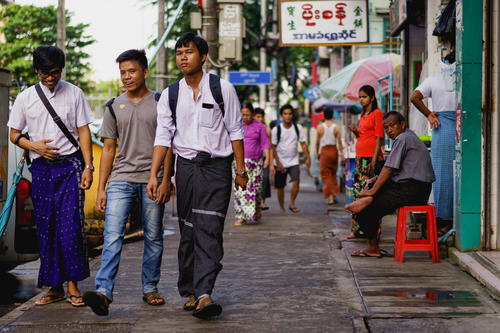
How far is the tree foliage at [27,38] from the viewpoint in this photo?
30.6 m

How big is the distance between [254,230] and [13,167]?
4.19 metres

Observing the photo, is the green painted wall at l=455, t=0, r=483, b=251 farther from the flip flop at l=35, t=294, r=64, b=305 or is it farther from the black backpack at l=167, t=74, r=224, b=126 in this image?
the flip flop at l=35, t=294, r=64, b=305

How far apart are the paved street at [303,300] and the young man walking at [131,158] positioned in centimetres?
60

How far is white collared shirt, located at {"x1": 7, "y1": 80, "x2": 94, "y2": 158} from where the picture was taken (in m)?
6.07

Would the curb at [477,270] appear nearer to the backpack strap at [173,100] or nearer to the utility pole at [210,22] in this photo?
the backpack strap at [173,100]

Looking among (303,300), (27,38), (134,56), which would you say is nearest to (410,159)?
(303,300)

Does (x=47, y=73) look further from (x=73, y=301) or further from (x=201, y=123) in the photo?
(x=73, y=301)

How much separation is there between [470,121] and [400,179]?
878 mm

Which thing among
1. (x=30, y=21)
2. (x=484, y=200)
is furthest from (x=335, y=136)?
(x=30, y=21)

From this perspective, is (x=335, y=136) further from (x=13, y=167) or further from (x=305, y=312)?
(x=305, y=312)

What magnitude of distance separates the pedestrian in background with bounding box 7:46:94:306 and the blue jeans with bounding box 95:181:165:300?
343mm

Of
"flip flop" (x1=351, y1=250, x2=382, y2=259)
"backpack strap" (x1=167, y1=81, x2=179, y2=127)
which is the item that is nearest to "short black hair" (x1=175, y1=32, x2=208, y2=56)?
"backpack strap" (x1=167, y1=81, x2=179, y2=127)

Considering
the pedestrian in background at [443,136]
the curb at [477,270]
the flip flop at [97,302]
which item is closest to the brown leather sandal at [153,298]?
the flip flop at [97,302]

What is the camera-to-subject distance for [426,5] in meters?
11.9
